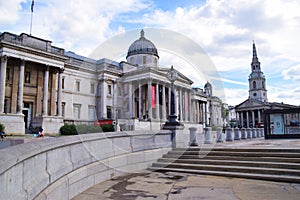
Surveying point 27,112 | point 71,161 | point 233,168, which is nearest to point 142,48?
point 27,112

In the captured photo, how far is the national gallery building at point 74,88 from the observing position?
3341 cm

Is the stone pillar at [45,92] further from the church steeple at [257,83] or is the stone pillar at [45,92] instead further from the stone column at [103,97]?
the church steeple at [257,83]

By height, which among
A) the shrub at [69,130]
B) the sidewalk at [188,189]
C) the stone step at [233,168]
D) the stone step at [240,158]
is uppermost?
the shrub at [69,130]

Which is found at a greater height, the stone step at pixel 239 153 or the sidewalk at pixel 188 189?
the stone step at pixel 239 153

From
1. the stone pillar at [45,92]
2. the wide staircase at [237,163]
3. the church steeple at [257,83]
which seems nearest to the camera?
the wide staircase at [237,163]

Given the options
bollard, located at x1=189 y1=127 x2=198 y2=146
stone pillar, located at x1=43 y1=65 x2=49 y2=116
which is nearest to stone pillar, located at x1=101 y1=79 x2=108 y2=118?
stone pillar, located at x1=43 y1=65 x2=49 y2=116

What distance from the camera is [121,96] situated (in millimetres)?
53844

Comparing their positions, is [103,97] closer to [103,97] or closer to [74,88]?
[103,97]

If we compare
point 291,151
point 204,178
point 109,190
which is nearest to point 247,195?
point 204,178

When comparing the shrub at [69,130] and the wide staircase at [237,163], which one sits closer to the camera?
the wide staircase at [237,163]

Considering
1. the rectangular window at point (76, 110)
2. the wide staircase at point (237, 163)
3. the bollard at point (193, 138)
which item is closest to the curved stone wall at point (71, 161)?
the wide staircase at point (237, 163)

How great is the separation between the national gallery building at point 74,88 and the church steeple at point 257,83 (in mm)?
68244

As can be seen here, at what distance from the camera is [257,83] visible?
4899 inches

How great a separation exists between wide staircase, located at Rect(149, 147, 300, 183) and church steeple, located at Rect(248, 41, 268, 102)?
12189 centimetres
